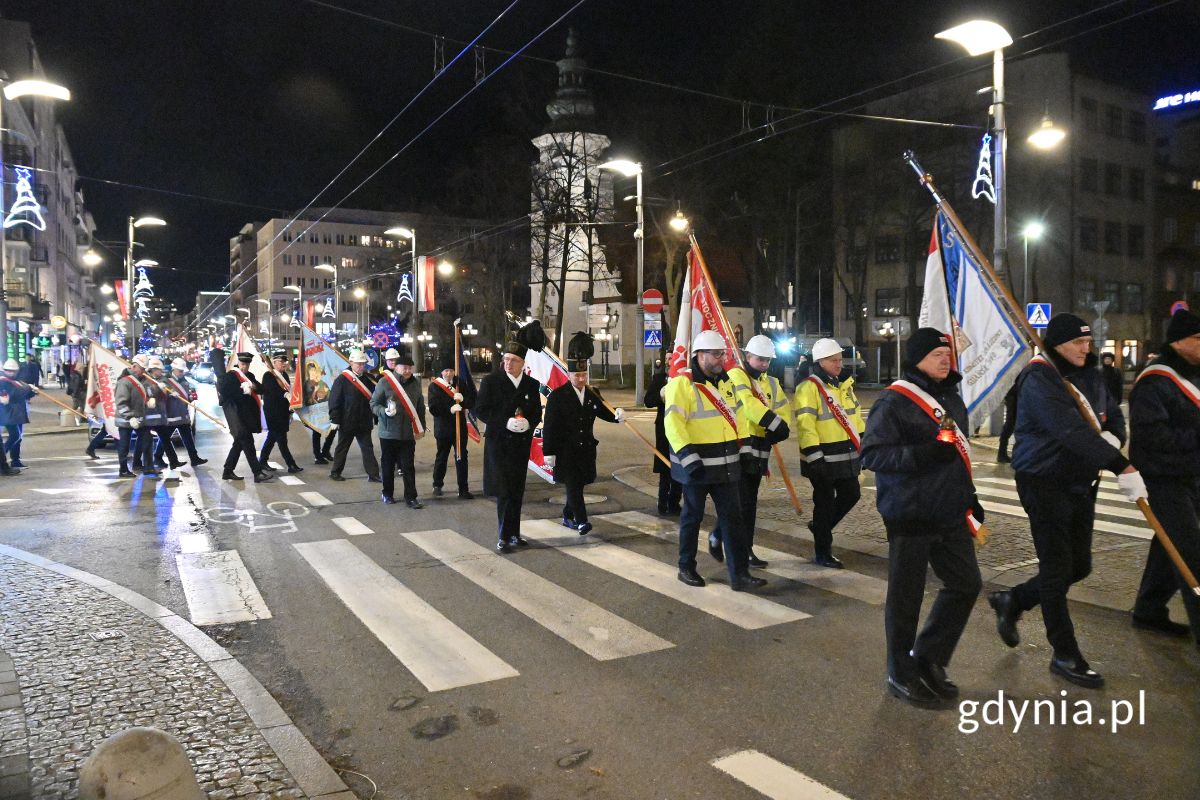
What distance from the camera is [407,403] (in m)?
10.5

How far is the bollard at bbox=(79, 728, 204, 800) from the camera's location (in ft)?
9.74

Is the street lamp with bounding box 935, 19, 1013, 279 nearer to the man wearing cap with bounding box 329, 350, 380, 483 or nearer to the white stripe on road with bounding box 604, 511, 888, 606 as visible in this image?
the white stripe on road with bounding box 604, 511, 888, 606

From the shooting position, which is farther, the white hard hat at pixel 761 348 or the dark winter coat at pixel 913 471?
the white hard hat at pixel 761 348

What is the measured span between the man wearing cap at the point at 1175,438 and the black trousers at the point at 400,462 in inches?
301

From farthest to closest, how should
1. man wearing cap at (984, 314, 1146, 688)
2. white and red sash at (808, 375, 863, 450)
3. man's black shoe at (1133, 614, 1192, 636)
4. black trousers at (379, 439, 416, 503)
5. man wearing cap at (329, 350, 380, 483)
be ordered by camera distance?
man wearing cap at (329, 350, 380, 483) → black trousers at (379, 439, 416, 503) → white and red sash at (808, 375, 863, 450) → man's black shoe at (1133, 614, 1192, 636) → man wearing cap at (984, 314, 1146, 688)

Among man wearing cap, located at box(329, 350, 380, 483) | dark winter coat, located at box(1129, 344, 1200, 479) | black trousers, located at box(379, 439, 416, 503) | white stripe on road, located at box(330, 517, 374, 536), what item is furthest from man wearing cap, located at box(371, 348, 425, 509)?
dark winter coat, located at box(1129, 344, 1200, 479)

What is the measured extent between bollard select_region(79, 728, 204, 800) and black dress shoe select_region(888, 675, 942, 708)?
3.31 m

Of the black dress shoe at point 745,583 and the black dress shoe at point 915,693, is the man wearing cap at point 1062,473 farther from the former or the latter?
the black dress shoe at point 745,583

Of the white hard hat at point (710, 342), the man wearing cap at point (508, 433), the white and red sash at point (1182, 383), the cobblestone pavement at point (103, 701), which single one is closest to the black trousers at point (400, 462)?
the man wearing cap at point (508, 433)

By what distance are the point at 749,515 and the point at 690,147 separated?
1318 inches

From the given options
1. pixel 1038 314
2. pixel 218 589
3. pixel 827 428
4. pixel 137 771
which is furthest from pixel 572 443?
pixel 1038 314

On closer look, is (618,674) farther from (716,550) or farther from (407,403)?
(407,403)

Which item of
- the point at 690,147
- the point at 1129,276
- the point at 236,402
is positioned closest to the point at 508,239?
the point at 690,147

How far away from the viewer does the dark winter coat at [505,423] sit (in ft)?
26.9
